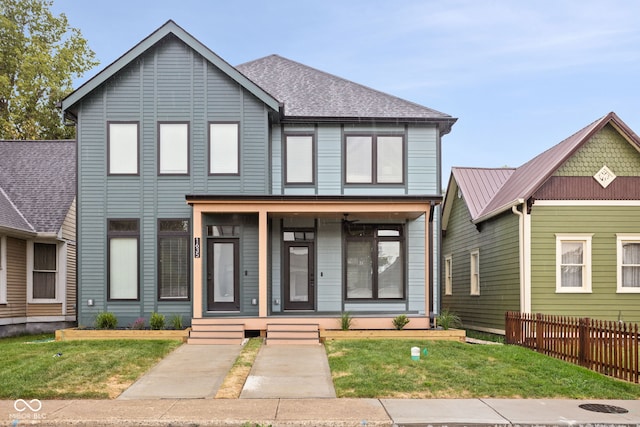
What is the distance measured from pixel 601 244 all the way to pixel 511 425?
434 inches

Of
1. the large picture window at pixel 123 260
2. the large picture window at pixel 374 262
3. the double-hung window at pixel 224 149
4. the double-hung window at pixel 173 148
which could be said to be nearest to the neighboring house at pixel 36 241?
the large picture window at pixel 123 260

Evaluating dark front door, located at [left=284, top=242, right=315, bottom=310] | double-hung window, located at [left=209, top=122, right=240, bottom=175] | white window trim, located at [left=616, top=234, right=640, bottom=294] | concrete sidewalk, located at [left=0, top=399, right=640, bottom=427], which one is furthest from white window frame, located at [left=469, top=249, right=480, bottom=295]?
concrete sidewalk, located at [left=0, top=399, right=640, bottom=427]

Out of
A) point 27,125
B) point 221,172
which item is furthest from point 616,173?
point 27,125

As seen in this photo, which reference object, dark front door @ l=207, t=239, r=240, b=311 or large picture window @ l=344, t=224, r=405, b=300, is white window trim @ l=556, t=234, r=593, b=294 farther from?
dark front door @ l=207, t=239, r=240, b=311

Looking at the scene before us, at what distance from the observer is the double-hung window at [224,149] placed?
61.5ft

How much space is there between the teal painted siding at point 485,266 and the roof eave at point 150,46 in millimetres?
7627

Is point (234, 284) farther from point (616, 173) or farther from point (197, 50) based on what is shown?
point (616, 173)

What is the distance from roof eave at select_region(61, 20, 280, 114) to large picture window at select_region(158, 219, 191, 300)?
397cm

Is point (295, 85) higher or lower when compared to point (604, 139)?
higher

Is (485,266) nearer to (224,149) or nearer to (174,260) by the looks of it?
(224,149)

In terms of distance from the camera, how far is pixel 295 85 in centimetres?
2161

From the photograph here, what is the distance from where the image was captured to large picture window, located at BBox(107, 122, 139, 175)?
18703mm

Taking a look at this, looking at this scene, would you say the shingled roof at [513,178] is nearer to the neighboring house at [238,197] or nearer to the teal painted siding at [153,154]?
the neighboring house at [238,197]

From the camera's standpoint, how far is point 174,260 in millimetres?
18469
